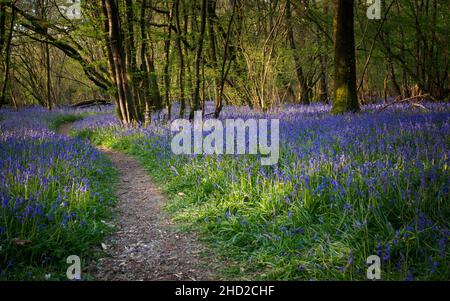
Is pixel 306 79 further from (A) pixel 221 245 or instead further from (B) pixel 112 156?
(A) pixel 221 245

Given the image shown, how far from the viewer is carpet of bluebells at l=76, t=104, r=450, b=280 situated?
2.98 meters

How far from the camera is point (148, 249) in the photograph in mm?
3994

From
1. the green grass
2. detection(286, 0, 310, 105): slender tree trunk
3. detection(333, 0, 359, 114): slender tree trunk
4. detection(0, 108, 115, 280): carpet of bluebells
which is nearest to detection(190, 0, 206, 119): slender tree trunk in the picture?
detection(333, 0, 359, 114): slender tree trunk

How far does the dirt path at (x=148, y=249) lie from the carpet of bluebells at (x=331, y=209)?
29 cm

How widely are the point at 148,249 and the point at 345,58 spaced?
8.01 metres

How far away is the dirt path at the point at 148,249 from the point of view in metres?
3.41

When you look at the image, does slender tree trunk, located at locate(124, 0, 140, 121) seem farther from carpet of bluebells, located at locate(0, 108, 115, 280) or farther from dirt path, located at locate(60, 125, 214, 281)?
dirt path, located at locate(60, 125, 214, 281)

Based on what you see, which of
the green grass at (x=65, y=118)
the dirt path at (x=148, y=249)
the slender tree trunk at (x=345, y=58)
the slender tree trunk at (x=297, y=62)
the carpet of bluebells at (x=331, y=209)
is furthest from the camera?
the green grass at (x=65, y=118)

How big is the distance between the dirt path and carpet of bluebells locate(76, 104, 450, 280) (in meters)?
0.29

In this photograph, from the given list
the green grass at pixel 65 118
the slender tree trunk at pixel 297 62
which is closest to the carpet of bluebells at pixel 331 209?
the slender tree trunk at pixel 297 62

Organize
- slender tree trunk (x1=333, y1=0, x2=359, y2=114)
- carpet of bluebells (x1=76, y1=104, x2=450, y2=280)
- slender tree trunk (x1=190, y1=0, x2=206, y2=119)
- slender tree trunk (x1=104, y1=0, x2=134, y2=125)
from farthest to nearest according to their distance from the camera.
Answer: slender tree trunk (x1=104, y1=0, x2=134, y2=125) < slender tree trunk (x1=190, y1=0, x2=206, y2=119) < slender tree trunk (x1=333, y1=0, x2=359, y2=114) < carpet of bluebells (x1=76, y1=104, x2=450, y2=280)

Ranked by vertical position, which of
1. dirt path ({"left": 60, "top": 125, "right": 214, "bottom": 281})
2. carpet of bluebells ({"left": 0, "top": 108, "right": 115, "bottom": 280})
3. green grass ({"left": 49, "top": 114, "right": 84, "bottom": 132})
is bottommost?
dirt path ({"left": 60, "top": 125, "right": 214, "bottom": 281})

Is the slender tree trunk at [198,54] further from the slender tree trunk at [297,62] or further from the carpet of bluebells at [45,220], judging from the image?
the carpet of bluebells at [45,220]
